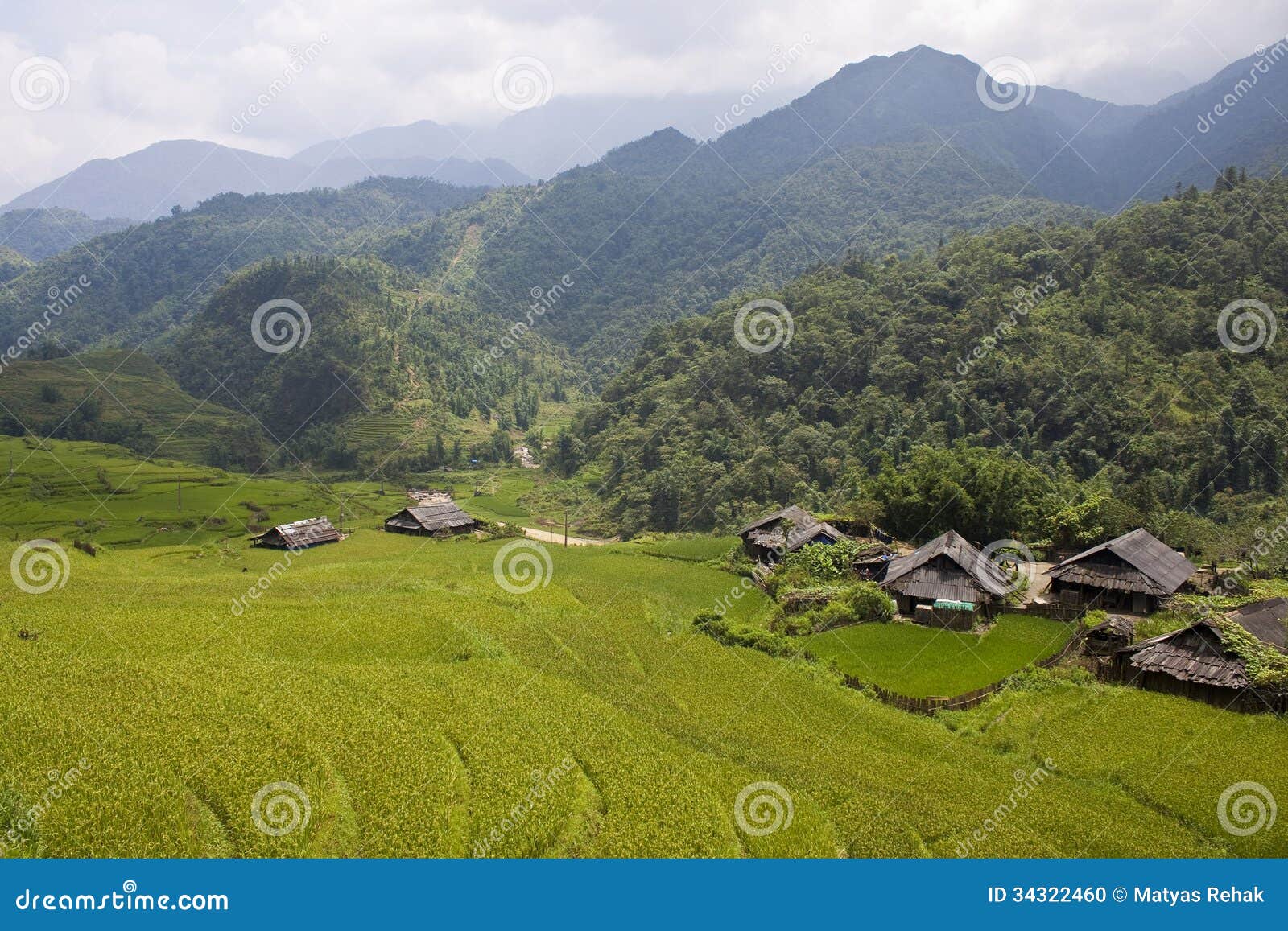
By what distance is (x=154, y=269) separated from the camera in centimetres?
13450

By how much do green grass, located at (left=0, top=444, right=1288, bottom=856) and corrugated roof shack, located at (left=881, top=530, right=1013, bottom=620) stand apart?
5.37m

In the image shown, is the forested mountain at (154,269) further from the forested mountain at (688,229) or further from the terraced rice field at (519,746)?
the terraced rice field at (519,746)

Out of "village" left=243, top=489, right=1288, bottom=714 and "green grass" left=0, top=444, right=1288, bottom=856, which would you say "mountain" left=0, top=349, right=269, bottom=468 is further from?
"village" left=243, top=489, right=1288, bottom=714

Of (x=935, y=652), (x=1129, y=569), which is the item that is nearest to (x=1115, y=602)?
(x=1129, y=569)

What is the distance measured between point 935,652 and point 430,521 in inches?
1192

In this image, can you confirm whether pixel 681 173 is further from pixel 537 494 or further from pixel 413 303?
pixel 537 494

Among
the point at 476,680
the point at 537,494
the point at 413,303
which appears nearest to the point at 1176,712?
the point at 476,680

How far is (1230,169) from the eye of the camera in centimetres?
5866

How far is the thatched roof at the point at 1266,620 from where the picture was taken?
67.9ft

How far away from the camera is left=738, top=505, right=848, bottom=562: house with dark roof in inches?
1373

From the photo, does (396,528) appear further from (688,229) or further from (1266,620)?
(688,229)

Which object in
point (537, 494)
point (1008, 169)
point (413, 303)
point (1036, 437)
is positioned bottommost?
point (537, 494)

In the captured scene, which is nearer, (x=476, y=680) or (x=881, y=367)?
(x=476, y=680)

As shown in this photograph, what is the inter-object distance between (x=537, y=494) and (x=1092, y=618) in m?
47.0
